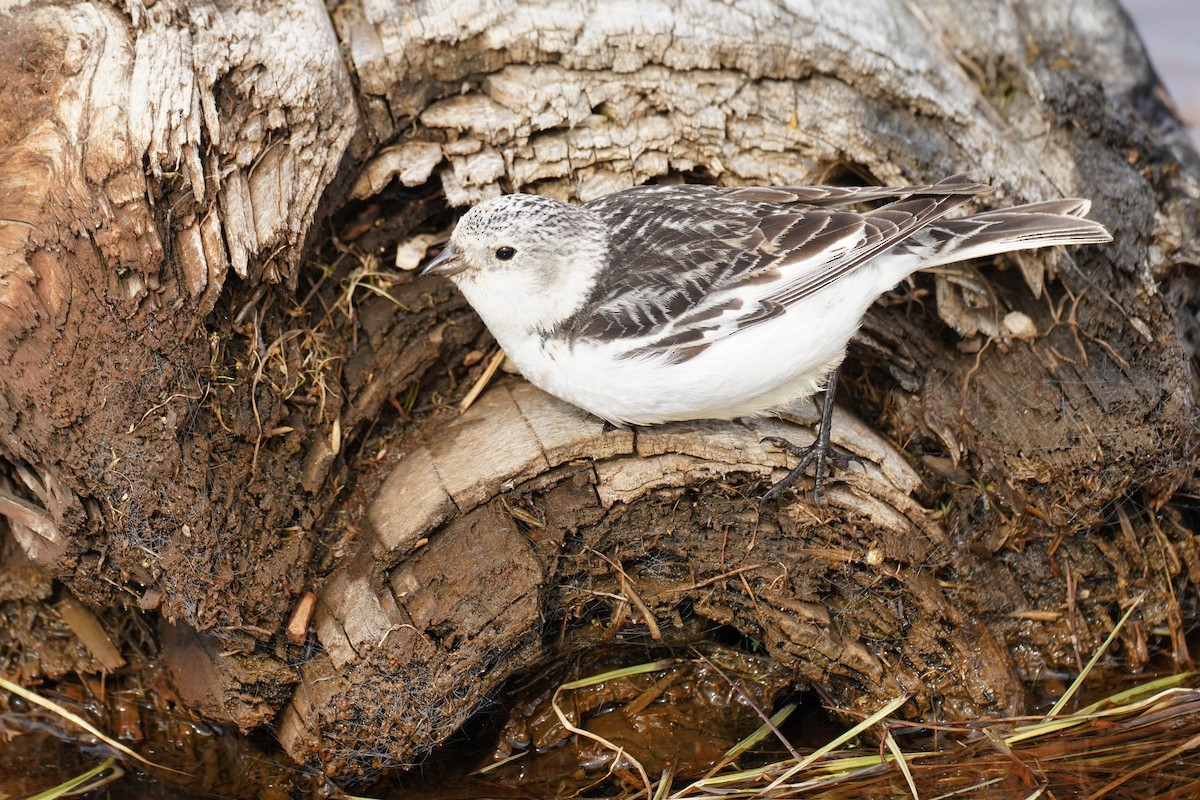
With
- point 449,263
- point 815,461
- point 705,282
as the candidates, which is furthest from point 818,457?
point 449,263

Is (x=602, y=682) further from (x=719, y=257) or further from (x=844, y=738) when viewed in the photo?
(x=719, y=257)

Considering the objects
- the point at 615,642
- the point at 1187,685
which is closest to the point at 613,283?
the point at 615,642

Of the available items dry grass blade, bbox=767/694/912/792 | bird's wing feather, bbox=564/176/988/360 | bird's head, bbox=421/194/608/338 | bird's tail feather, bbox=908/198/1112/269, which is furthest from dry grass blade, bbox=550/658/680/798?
bird's tail feather, bbox=908/198/1112/269

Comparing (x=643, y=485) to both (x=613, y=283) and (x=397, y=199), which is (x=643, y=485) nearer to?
(x=613, y=283)

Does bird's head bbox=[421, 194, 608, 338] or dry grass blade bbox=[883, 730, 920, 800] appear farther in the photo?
bird's head bbox=[421, 194, 608, 338]

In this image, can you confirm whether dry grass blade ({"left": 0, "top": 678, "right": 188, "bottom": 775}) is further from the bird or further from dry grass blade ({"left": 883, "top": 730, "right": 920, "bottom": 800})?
dry grass blade ({"left": 883, "top": 730, "right": 920, "bottom": 800})

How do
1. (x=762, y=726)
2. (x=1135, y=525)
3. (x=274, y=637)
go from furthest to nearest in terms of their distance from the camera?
(x=1135, y=525) < (x=762, y=726) < (x=274, y=637)
